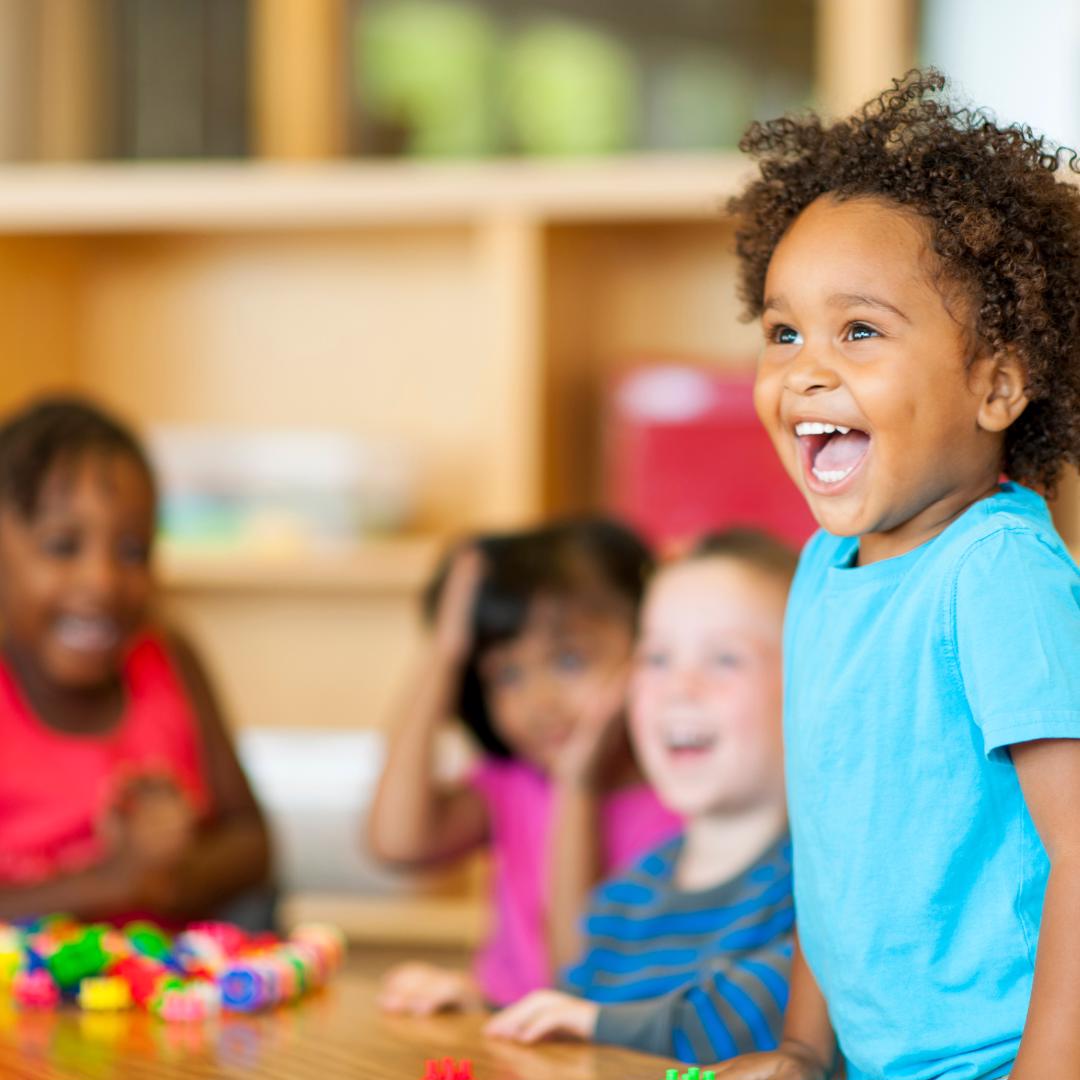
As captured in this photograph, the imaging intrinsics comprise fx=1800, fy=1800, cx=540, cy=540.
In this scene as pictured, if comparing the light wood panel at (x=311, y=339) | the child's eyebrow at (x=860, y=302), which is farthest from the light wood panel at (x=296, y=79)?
the child's eyebrow at (x=860, y=302)

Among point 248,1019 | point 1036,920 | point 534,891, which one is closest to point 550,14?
point 534,891

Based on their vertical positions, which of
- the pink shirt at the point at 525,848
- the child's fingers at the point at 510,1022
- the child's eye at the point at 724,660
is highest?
the child's eye at the point at 724,660

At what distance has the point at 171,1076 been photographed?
0.93 m

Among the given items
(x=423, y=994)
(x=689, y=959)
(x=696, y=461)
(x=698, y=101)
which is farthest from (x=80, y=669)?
(x=698, y=101)

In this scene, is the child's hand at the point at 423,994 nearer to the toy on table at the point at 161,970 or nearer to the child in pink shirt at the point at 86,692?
the toy on table at the point at 161,970

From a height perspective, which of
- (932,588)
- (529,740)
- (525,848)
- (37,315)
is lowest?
(525,848)

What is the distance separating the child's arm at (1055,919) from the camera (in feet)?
2.37

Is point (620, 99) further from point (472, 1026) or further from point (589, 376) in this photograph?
point (472, 1026)

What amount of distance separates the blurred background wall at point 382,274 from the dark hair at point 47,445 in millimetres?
606

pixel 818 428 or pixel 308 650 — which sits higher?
pixel 818 428

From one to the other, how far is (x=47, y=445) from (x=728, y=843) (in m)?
0.74

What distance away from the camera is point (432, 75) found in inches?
95.6

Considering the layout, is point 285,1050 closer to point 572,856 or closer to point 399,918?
point 572,856

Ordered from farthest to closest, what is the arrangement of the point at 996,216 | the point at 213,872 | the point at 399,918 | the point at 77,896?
the point at 399,918, the point at 213,872, the point at 77,896, the point at 996,216
